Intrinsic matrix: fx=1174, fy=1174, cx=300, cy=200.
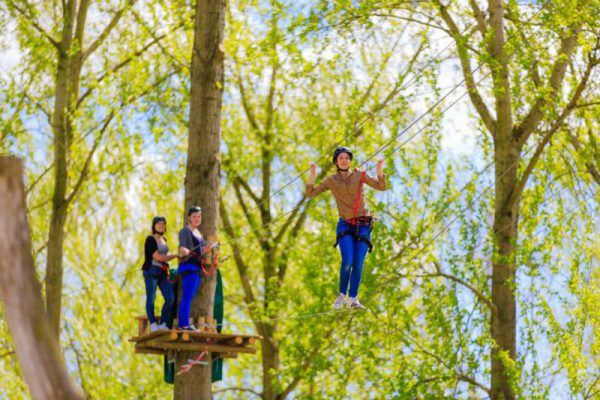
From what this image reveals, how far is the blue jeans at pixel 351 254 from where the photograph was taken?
37.6 ft

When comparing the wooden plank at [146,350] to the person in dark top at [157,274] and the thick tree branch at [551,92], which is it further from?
the thick tree branch at [551,92]

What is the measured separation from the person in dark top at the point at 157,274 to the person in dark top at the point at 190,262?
12.1 inches

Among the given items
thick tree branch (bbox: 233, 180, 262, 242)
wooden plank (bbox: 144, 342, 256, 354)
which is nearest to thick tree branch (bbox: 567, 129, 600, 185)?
thick tree branch (bbox: 233, 180, 262, 242)

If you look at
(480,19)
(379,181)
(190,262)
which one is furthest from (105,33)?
(379,181)

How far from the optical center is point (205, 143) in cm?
1390

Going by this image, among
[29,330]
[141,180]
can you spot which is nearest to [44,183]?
[141,180]

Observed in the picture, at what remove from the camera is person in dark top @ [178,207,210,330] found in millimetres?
12789

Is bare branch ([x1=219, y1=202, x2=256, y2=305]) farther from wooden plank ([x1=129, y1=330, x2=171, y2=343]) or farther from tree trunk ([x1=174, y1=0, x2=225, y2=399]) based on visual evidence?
wooden plank ([x1=129, y1=330, x2=171, y2=343])

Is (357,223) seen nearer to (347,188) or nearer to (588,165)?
(347,188)

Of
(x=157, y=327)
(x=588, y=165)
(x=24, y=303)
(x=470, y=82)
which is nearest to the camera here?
(x=24, y=303)

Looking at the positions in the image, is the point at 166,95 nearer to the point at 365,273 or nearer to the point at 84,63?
the point at 84,63

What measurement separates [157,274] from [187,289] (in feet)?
1.76

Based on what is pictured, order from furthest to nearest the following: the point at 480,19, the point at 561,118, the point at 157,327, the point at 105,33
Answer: the point at 105,33 < the point at 480,19 < the point at 561,118 < the point at 157,327


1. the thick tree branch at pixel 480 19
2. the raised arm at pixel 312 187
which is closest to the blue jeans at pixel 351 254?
the raised arm at pixel 312 187
